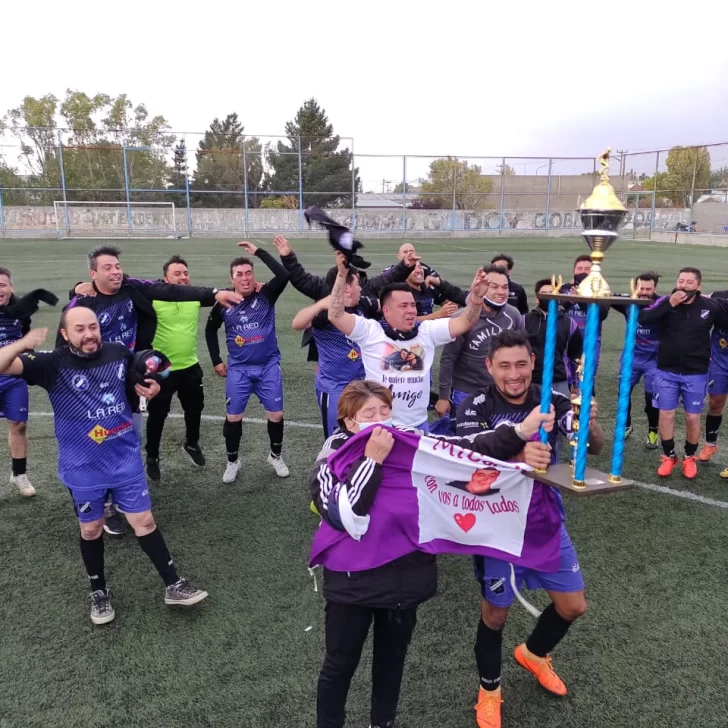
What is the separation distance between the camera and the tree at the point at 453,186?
42094 millimetres

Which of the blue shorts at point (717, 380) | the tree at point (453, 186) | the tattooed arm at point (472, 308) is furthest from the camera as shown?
the tree at point (453, 186)

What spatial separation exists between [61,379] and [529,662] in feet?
10.7

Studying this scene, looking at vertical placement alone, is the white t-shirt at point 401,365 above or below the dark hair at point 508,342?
below

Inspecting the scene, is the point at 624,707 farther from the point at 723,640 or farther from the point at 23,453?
Answer: the point at 23,453

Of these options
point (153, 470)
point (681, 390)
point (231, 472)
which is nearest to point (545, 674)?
point (231, 472)

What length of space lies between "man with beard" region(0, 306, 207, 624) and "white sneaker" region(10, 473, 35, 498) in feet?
7.00

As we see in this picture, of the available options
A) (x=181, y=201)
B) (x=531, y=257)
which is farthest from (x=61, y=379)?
(x=181, y=201)

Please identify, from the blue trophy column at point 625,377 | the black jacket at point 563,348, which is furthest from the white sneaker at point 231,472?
the blue trophy column at point 625,377

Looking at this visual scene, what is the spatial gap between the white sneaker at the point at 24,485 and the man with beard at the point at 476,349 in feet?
12.6

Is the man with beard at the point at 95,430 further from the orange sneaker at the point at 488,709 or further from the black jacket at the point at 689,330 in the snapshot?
the black jacket at the point at 689,330

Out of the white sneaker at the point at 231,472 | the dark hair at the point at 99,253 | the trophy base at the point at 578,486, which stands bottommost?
the white sneaker at the point at 231,472

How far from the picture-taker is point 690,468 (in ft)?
20.4

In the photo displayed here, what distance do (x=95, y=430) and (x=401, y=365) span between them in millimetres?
2060

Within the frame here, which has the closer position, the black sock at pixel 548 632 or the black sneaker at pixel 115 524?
the black sock at pixel 548 632
